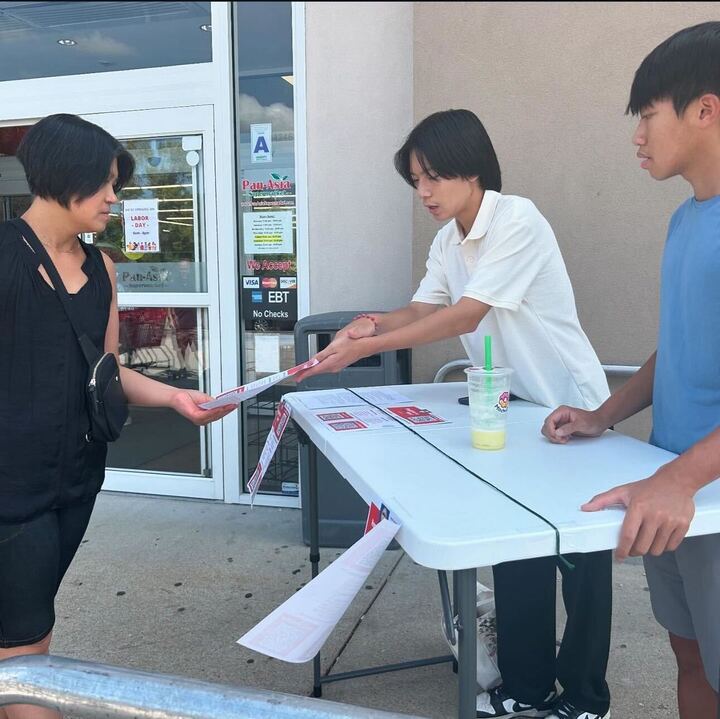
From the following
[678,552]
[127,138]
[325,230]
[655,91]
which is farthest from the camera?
[127,138]

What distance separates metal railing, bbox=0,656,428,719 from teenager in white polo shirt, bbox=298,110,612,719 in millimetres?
1296

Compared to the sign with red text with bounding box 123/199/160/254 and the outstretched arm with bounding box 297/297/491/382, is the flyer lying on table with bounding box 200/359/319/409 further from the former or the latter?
the sign with red text with bounding box 123/199/160/254

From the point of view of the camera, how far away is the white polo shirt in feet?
6.52

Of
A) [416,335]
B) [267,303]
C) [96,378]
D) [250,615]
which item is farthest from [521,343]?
[267,303]

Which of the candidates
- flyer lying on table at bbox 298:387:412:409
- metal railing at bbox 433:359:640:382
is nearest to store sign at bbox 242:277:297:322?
metal railing at bbox 433:359:640:382

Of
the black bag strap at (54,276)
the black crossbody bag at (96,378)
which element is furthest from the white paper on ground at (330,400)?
the black bag strap at (54,276)

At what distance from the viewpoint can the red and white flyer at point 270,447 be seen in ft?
6.23

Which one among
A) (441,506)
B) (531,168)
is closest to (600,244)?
(531,168)

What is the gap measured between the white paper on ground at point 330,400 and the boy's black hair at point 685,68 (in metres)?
1.24

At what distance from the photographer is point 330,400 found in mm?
2252

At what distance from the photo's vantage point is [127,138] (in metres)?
4.18

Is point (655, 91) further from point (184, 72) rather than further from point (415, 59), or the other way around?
point (184, 72)

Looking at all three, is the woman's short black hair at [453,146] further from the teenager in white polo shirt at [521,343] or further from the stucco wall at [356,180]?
the stucco wall at [356,180]

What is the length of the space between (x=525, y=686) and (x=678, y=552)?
909mm
